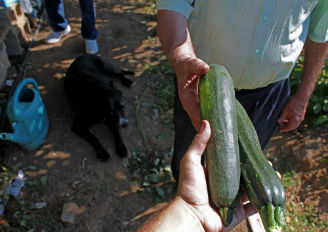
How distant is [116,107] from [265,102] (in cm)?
233

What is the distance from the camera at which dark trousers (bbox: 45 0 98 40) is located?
5.36 metres

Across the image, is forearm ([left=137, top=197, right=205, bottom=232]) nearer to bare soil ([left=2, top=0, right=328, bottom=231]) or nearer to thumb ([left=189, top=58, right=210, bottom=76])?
thumb ([left=189, top=58, right=210, bottom=76])

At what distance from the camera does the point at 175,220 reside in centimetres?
162

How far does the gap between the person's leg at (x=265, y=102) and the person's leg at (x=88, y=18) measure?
13.2 ft

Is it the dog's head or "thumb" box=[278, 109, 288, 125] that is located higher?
"thumb" box=[278, 109, 288, 125]

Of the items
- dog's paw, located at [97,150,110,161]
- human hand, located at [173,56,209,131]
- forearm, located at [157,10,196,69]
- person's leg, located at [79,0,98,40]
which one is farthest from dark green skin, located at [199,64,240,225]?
person's leg, located at [79,0,98,40]

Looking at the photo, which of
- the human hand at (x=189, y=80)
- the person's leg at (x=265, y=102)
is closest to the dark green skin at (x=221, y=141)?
the human hand at (x=189, y=80)

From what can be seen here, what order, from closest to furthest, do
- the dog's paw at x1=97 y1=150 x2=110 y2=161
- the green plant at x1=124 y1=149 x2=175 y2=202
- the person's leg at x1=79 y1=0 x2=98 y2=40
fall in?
the green plant at x1=124 y1=149 x2=175 y2=202 < the dog's paw at x1=97 y1=150 x2=110 y2=161 < the person's leg at x1=79 y1=0 x2=98 y2=40

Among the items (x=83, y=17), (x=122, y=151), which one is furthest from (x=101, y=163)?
(x=83, y=17)

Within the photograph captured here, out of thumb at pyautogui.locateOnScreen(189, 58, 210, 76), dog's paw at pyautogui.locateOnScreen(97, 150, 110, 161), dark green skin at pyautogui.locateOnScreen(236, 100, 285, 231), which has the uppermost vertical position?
thumb at pyautogui.locateOnScreen(189, 58, 210, 76)

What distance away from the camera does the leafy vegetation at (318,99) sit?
4.41 meters

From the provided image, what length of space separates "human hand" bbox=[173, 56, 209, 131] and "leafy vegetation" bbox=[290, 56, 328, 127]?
10.0 feet

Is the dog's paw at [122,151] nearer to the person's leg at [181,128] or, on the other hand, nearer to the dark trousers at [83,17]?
the person's leg at [181,128]

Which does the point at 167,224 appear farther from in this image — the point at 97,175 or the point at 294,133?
the point at 294,133
